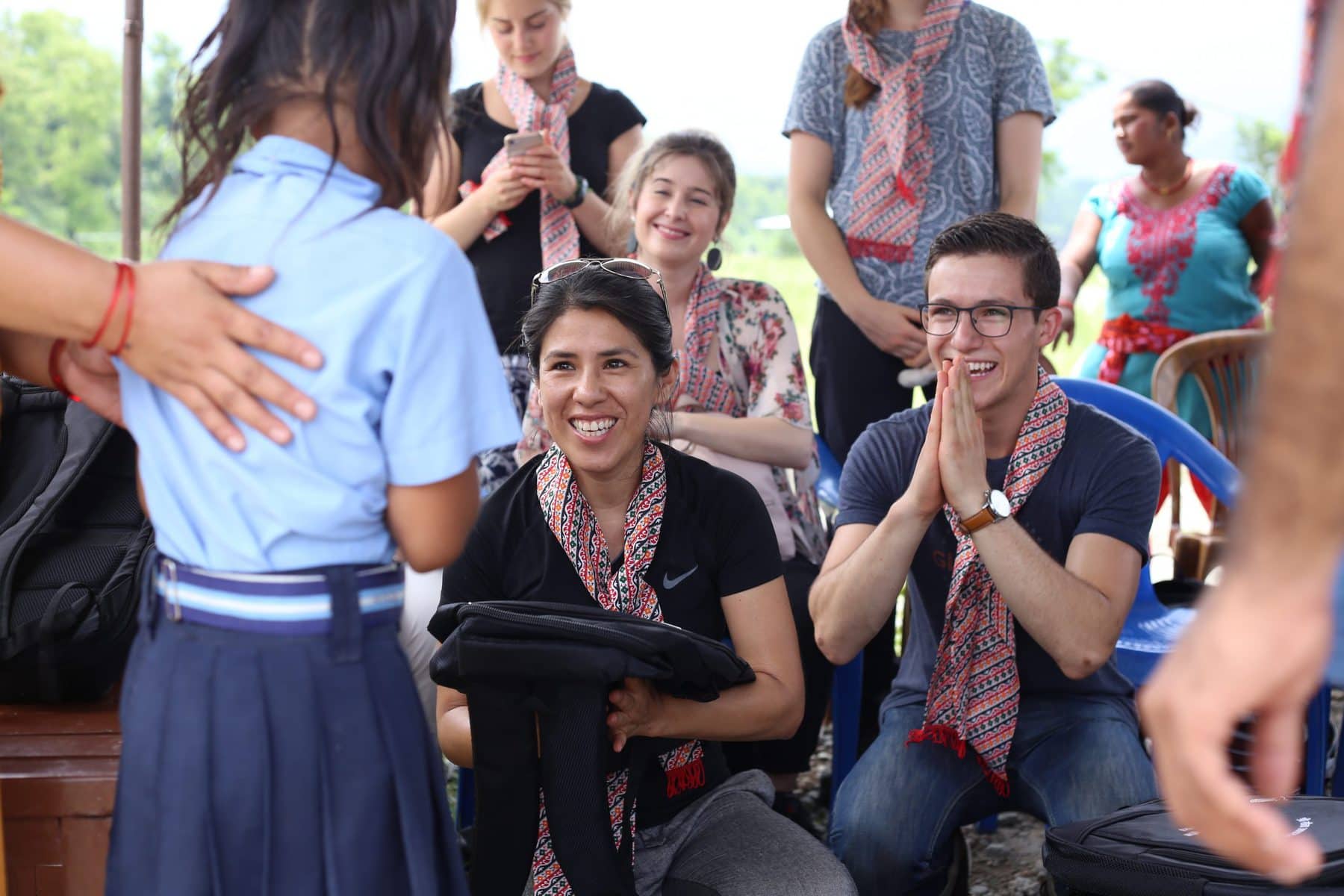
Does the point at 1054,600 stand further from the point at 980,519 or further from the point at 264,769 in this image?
the point at 264,769

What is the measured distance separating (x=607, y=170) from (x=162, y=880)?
242cm

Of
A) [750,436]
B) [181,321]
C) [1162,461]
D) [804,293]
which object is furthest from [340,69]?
[804,293]

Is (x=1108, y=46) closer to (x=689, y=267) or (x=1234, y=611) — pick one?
(x=689, y=267)

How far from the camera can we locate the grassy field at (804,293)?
9.55 meters

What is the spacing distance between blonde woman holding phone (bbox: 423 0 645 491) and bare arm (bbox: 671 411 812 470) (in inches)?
18.1

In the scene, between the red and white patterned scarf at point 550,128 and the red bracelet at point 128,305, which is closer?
the red bracelet at point 128,305

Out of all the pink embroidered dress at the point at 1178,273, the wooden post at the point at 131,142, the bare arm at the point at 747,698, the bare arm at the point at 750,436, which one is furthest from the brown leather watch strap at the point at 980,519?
the pink embroidered dress at the point at 1178,273

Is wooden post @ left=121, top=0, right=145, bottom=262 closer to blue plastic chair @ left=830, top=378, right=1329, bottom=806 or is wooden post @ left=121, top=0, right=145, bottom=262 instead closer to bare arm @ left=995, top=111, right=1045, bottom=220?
blue plastic chair @ left=830, top=378, right=1329, bottom=806

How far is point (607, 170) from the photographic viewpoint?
3.33 meters

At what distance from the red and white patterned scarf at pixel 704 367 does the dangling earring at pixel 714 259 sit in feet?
0.51

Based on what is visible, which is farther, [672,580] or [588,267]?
[588,267]

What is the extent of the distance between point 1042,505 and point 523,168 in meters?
1.47

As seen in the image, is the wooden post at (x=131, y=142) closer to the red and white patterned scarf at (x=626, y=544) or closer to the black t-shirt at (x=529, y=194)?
the black t-shirt at (x=529, y=194)

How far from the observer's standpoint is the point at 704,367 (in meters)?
3.01
